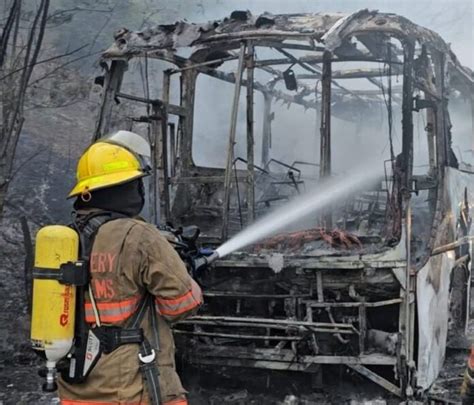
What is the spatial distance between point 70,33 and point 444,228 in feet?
44.6

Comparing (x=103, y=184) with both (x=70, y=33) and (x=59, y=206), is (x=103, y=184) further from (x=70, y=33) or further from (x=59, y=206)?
(x=70, y=33)

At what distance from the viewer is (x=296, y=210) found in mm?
7160

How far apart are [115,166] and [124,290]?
0.58 meters

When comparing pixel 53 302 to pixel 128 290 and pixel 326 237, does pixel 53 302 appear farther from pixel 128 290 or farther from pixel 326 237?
pixel 326 237

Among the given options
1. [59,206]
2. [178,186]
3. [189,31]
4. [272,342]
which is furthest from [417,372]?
[59,206]

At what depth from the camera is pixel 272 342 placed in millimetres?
5547

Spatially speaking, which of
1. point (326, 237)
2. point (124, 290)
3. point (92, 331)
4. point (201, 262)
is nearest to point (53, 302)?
point (92, 331)

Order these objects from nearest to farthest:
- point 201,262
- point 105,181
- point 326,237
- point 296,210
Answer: point 105,181, point 201,262, point 326,237, point 296,210

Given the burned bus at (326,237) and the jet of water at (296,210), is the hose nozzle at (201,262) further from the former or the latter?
the burned bus at (326,237)

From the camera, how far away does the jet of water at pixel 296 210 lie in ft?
19.2

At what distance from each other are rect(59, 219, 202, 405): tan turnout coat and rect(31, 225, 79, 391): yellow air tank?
10 cm

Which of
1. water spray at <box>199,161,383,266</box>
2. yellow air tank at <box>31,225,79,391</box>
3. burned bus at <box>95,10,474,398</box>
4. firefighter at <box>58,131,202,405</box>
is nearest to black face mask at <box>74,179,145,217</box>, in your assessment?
firefighter at <box>58,131,202,405</box>

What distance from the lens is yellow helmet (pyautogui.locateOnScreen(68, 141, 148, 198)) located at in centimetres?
281

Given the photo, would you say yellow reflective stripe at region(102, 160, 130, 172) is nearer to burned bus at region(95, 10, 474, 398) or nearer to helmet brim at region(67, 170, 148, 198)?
helmet brim at region(67, 170, 148, 198)
